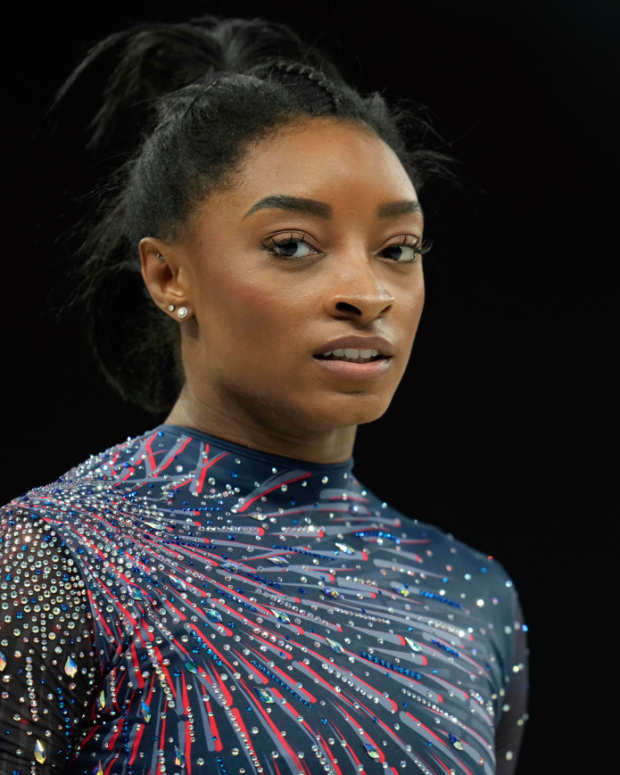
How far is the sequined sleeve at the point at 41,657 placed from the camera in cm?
134

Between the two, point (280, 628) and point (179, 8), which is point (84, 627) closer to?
point (280, 628)

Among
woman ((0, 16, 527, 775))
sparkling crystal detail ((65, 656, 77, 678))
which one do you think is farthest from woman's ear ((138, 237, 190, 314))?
sparkling crystal detail ((65, 656, 77, 678))

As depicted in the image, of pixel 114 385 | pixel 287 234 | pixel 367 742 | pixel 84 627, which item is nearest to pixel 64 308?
pixel 114 385

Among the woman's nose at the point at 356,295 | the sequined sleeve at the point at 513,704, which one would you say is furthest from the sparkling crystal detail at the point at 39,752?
the sequined sleeve at the point at 513,704

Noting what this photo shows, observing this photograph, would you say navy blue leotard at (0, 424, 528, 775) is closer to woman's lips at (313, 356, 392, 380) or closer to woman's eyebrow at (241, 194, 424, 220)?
woman's lips at (313, 356, 392, 380)

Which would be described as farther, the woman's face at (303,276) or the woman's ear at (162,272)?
the woman's ear at (162,272)

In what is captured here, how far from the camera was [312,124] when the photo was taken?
1597mm

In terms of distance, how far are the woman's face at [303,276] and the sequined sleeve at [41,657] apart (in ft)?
1.18

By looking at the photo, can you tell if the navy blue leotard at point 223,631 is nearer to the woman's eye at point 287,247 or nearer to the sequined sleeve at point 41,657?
the sequined sleeve at point 41,657

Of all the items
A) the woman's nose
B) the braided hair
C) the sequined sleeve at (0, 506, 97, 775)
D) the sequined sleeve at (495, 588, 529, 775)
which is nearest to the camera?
the sequined sleeve at (0, 506, 97, 775)

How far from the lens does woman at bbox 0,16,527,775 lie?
139 cm

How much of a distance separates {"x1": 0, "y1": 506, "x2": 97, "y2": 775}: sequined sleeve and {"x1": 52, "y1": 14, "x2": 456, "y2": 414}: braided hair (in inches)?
19.4

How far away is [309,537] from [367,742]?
0.30 metres

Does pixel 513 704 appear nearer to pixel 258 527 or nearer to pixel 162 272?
pixel 258 527
